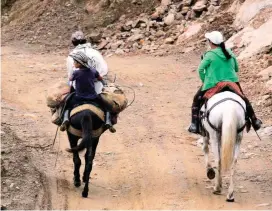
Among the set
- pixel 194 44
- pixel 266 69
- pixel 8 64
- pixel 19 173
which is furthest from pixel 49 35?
pixel 19 173

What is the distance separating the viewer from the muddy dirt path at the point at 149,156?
29.3 feet

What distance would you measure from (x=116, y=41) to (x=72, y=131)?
41.6ft

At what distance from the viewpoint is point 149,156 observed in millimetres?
10961

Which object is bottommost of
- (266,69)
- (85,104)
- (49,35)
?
(49,35)

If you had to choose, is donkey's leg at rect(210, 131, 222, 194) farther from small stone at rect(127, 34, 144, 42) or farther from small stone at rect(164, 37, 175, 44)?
small stone at rect(127, 34, 144, 42)

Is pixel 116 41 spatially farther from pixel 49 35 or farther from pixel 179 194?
pixel 179 194

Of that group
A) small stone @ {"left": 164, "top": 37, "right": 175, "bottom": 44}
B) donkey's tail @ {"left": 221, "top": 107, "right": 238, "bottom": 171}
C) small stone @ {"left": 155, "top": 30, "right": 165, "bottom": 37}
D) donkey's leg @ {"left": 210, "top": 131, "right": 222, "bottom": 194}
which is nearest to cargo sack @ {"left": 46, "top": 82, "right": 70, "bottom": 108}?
donkey's leg @ {"left": 210, "top": 131, "right": 222, "bottom": 194}

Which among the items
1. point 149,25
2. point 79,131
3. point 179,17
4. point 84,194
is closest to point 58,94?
point 79,131

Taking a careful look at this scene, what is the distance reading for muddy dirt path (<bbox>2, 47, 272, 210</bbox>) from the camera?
29.3 feet

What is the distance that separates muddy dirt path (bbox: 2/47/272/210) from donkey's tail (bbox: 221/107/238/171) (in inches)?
25.1

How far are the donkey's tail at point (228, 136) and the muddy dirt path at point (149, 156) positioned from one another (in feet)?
2.09

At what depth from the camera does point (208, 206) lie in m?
8.69

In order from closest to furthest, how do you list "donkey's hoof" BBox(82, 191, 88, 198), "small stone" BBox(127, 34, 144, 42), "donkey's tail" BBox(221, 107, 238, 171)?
1. "donkey's tail" BBox(221, 107, 238, 171)
2. "donkey's hoof" BBox(82, 191, 88, 198)
3. "small stone" BBox(127, 34, 144, 42)

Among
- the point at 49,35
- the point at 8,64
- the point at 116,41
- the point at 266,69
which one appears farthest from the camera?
the point at 49,35
